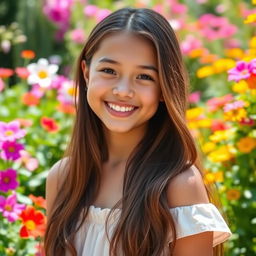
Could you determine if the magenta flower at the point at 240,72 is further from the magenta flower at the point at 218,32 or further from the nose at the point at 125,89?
the magenta flower at the point at 218,32

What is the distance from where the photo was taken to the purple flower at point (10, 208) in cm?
249

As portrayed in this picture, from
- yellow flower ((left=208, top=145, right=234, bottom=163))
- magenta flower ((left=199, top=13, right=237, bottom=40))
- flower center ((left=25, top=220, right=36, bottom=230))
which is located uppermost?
magenta flower ((left=199, top=13, right=237, bottom=40))

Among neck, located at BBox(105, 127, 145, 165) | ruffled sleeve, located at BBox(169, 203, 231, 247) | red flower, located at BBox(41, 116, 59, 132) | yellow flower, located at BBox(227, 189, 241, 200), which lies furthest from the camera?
red flower, located at BBox(41, 116, 59, 132)

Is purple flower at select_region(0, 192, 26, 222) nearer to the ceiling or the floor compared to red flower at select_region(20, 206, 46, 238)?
nearer to the ceiling

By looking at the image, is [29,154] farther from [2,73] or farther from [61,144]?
[2,73]

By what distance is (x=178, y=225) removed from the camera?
2041mm

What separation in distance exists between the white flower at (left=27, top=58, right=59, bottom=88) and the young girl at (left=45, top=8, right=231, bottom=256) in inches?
35.4

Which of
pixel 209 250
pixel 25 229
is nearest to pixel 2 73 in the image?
pixel 25 229

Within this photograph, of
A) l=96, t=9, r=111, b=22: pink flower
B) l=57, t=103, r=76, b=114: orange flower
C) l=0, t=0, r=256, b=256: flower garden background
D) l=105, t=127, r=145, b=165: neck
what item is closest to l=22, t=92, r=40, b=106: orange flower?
l=0, t=0, r=256, b=256: flower garden background

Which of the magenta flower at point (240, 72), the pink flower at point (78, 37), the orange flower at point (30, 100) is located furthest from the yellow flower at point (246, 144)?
the pink flower at point (78, 37)

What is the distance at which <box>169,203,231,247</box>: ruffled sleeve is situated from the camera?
6.65 feet

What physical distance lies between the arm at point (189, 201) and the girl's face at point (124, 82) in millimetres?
204

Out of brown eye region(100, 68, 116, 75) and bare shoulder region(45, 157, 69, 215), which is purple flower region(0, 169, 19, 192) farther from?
brown eye region(100, 68, 116, 75)

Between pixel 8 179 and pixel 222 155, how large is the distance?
77 centimetres
